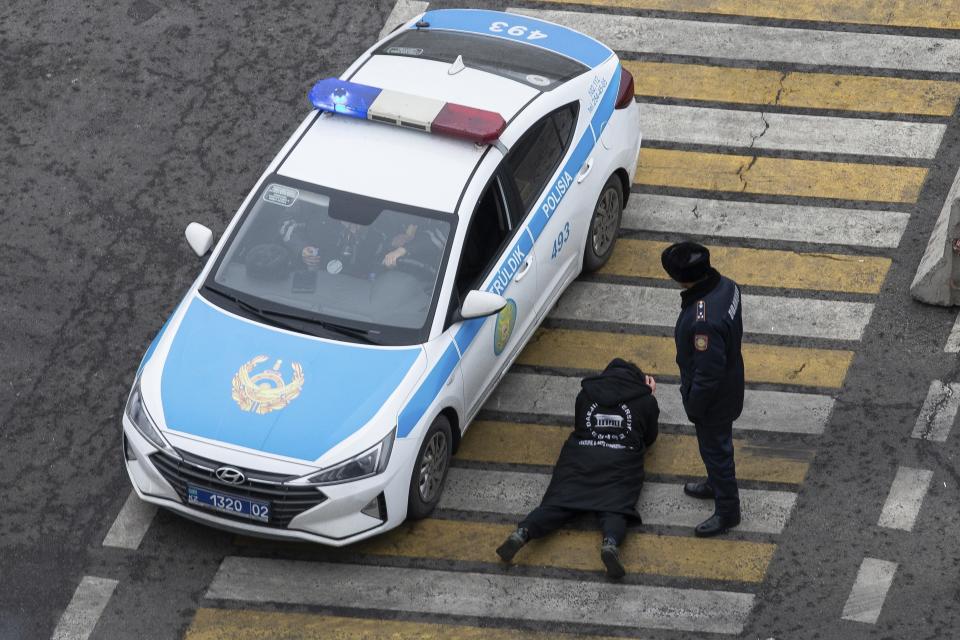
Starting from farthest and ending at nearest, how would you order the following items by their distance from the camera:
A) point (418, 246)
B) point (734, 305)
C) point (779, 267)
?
point (779, 267) → point (418, 246) → point (734, 305)

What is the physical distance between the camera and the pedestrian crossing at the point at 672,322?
8.71 metres

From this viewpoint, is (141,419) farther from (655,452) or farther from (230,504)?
(655,452)

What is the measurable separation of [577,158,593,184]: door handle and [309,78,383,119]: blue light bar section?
4.92 feet

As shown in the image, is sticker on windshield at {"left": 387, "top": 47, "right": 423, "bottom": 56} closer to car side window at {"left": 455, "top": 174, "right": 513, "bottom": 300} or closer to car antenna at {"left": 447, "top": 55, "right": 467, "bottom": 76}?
car antenna at {"left": 447, "top": 55, "right": 467, "bottom": 76}

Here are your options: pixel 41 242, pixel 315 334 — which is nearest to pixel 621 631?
pixel 315 334

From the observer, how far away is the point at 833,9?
43.0 feet

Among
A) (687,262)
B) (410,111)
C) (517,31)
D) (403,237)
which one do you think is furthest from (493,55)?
(687,262)

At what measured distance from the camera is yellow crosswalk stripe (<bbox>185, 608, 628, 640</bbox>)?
27.9 feet

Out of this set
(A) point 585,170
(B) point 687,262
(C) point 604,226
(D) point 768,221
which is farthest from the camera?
(D) point 768,221

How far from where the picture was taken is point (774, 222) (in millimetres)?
11281

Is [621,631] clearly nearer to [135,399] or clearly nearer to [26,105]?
[135,399]

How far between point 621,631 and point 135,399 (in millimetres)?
3125

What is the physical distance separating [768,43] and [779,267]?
2.73 meters

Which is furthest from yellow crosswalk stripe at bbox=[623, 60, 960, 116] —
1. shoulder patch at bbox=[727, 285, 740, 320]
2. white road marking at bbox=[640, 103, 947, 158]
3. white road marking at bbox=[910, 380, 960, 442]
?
shoulder patch at bbox=[727, 285, 740, 320]
